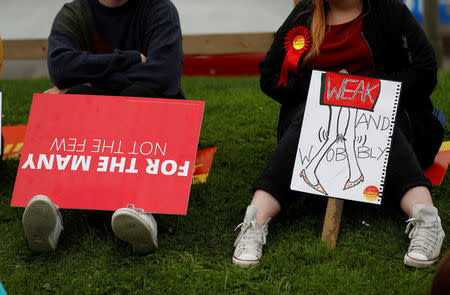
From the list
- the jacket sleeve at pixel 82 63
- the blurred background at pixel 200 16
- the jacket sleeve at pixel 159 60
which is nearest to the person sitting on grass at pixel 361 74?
the jacket sleeve at pixel 159 60

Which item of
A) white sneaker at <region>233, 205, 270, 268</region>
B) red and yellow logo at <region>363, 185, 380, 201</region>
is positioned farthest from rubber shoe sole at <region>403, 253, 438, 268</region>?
white sneaker at <region>233, 205, 270, 268</region>

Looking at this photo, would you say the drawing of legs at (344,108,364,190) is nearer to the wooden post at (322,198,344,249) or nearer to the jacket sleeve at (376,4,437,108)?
the wooden post at (322,198,344,249)

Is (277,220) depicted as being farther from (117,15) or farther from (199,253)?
(117,15)

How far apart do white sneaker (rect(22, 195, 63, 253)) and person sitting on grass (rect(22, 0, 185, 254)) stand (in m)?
0.76

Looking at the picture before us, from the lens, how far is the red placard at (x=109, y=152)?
100 inches

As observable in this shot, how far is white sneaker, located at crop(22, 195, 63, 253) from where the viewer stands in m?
2.30

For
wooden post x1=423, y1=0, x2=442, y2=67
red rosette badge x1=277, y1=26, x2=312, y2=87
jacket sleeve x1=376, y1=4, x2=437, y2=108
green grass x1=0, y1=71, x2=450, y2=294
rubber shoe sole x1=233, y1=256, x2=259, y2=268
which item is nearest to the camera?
green grass x1=0, y1=71, x2=450, y2=294

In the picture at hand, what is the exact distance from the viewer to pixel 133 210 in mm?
2318

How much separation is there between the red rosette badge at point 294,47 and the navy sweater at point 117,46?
621 mm

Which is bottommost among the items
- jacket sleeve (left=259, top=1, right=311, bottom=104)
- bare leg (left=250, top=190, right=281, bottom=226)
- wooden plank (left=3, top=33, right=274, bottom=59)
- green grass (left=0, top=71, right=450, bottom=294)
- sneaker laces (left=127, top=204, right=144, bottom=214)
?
green grass (left=0, top=71, right=450, bottom=294)

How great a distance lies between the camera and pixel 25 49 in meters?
6.12

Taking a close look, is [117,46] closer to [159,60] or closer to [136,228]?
[159,60]

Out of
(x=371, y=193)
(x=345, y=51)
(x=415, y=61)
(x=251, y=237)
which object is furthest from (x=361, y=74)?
(x=251, y=237)

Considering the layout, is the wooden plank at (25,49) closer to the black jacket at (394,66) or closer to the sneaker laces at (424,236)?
the black jacket at (394,66)
